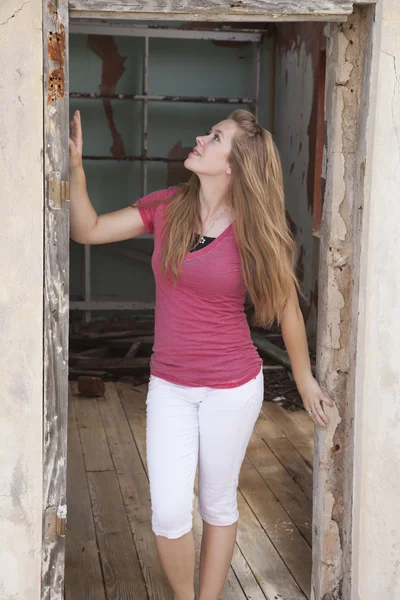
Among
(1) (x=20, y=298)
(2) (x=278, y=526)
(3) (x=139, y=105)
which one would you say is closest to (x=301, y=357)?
(1) (x=20, y=298)

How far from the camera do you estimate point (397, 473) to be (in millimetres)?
3035

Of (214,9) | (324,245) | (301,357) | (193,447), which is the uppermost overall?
(214,9)

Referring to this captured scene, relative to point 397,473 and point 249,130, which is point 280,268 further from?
point 397,473

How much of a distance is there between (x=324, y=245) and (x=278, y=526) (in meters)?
1.72

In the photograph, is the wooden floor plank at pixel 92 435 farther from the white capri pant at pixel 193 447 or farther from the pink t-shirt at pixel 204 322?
the pink t-shirt at pixel 204 322

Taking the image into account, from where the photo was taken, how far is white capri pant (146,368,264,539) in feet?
9.37

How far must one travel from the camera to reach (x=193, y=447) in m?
2.91

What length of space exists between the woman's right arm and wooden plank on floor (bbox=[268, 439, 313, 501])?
7.27 ft

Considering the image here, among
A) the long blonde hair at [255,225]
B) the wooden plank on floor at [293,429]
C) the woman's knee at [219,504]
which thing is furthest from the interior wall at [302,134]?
the woman's knee at [219,504]

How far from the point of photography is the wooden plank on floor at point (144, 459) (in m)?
3.53

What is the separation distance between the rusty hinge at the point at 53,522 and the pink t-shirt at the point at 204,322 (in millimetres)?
575

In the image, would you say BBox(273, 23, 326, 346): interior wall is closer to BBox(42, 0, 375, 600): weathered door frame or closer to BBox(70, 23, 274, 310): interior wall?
BBox(70, 23, 274, 310): interior wall

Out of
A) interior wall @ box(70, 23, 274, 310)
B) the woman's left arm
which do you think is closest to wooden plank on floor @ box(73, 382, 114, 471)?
the woman's left arm

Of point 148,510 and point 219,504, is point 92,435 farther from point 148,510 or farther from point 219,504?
point 219,504
